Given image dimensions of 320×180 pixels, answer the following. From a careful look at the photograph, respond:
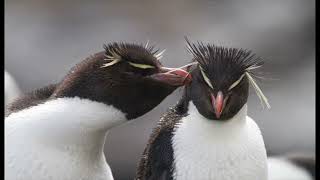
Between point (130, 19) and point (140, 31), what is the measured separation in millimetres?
201

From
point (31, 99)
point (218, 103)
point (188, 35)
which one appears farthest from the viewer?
point (188, 35)

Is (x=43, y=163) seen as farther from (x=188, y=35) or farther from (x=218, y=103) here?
(x=188, y=35)

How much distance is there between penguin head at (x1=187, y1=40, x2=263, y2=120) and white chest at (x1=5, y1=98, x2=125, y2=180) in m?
0.15

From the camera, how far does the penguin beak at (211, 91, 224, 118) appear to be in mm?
1421

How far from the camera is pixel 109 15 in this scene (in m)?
4.98

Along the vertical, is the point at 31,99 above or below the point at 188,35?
above

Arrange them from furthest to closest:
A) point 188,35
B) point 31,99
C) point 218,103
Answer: point 188,35, point 31,99, point 218,103

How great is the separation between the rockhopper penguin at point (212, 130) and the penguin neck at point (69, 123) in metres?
0.12

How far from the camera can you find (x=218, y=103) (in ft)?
4.66

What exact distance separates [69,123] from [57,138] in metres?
0.04

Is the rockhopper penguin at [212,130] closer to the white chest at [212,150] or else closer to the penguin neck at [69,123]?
the white chest at [212,150]

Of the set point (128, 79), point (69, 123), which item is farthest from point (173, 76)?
point (69, 123)

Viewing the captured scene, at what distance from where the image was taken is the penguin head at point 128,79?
1.45m

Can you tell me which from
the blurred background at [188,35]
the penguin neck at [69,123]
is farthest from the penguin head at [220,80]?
the blurred background at [188,35]
